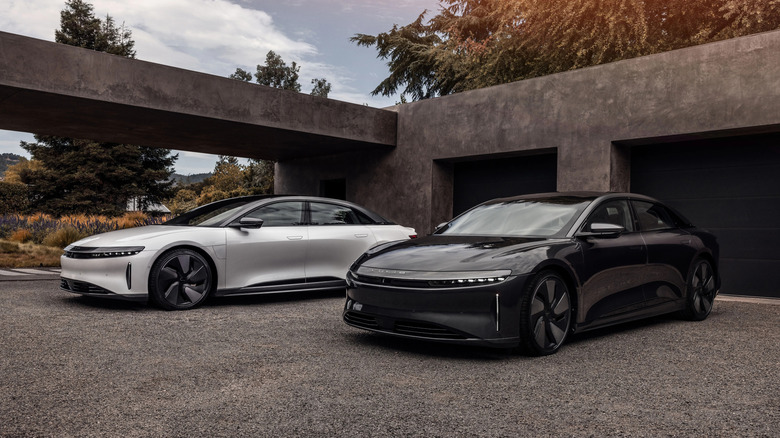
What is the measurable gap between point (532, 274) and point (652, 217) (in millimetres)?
2539

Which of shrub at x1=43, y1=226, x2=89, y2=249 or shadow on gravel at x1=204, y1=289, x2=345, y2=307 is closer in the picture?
shadow on gravel at x1=204, y1=289, x2=345, y2=307

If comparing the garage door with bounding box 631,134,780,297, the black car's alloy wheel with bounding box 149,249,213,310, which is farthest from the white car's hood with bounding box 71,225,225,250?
the garage door with bounding box 631,134,780,297

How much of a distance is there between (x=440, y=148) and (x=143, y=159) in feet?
91.7

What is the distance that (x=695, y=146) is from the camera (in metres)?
10.6

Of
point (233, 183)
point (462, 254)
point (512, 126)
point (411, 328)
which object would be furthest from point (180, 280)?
point (233, 183)

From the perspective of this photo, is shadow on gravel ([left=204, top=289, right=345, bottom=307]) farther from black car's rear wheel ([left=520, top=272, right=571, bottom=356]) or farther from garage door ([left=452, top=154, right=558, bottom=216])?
garage door ([left=452, top=154, right=558, bottom=216])

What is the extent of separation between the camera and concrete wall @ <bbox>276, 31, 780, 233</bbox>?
31.6 feet

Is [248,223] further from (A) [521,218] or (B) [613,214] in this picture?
(B) [613,214]

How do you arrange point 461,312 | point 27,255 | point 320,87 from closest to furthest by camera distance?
1. point 461,312
2. point 27,255
3. point 320,87

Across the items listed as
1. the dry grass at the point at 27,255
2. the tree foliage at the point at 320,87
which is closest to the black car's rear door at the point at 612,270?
the dry grass at the point at 27,255

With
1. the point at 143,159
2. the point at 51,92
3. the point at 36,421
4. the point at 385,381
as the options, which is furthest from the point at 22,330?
the point at 143,159

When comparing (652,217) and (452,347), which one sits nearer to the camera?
(452,347)

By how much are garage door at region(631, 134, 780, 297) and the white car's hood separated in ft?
24.9

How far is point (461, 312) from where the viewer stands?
192 inches
